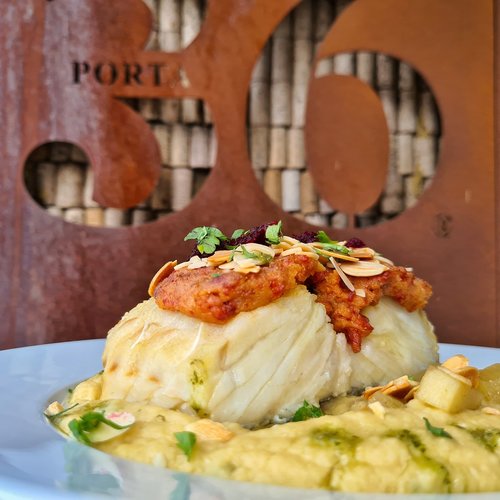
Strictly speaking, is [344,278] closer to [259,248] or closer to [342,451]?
[259,248]

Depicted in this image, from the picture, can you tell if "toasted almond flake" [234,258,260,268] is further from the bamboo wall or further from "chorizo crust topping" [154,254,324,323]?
the bamboo wall

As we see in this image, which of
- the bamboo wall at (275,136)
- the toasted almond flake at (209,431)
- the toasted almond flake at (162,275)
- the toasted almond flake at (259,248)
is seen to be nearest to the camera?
the toasted almond flake at (209,431)

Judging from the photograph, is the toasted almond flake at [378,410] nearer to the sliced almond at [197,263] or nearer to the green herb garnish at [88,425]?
the green herb garnish at [88,425]

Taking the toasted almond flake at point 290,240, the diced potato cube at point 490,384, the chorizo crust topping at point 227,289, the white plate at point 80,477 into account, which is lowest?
the diced potato cube at point 490,384

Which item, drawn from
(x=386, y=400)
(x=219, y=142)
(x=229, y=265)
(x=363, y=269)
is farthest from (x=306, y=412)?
(x=219, y=142)

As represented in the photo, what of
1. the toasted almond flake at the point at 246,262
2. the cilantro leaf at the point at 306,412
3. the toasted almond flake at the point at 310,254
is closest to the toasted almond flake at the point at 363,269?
the toasted almond flake at the point at 310,254

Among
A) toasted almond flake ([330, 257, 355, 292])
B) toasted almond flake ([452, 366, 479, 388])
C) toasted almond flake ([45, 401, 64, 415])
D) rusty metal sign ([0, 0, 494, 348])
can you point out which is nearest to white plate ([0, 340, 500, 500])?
toasted almond flake ([45, 401, 64, 415])

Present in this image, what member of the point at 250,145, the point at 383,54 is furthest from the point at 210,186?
the point at 383,54
